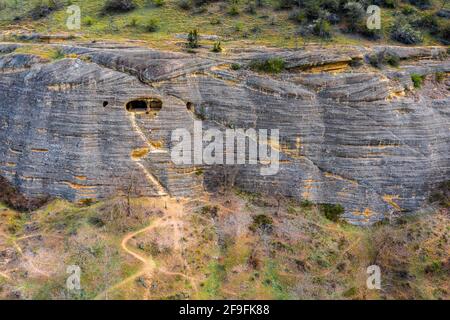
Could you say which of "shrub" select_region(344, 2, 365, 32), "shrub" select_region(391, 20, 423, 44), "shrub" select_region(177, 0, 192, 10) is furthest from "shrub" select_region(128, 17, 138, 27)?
"shrub" select_region(391, 20, 423, 44)

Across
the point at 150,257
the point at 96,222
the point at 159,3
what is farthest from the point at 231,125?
the point at 159,3

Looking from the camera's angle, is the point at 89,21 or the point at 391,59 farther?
the point at 89,21

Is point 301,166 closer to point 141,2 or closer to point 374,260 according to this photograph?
point 374,260

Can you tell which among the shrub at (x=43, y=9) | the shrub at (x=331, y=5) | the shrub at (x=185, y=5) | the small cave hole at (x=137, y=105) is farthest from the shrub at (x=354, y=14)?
the shrub at (x=43, y=9)

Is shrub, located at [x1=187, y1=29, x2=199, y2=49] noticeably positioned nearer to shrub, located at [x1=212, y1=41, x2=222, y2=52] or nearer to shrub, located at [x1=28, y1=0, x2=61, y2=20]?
shrub, located at [x1=212, y1=41, x2=222, y2=52]

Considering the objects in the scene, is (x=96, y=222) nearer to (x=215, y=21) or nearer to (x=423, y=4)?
(x=215, y=21)

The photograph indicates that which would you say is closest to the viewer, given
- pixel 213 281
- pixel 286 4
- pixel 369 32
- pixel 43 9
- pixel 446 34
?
pixel 213 281
